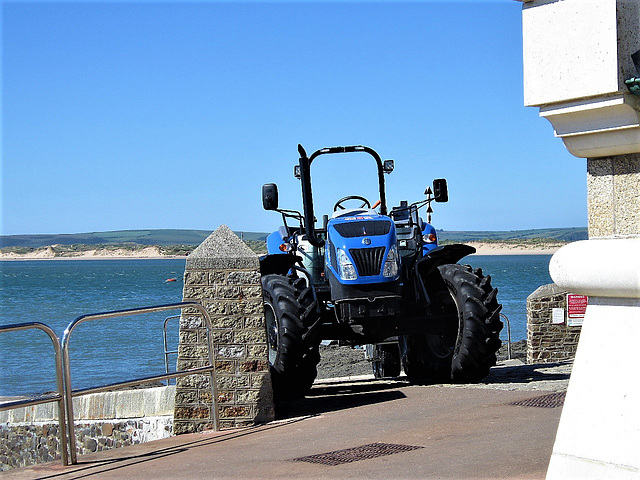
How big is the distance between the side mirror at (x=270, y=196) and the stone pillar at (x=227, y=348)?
7.25 ft

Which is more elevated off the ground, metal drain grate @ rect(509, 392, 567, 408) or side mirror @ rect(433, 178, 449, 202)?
side mirror @ rect(433, 178, 449, 202)

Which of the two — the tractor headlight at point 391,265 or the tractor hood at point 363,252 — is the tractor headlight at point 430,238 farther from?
the tractor headlight at point 391,265

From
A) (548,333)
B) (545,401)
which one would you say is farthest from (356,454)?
(548,333)

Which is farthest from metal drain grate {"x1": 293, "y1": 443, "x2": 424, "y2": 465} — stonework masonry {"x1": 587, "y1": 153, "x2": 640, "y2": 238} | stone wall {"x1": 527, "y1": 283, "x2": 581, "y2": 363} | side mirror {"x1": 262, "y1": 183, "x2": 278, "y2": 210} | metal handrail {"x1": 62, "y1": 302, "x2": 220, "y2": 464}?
stone wall {"x1": 527, "y1": 283, "x2": 581, "y2": 363}

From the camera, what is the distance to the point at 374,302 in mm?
10188

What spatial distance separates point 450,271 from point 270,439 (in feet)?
11.5

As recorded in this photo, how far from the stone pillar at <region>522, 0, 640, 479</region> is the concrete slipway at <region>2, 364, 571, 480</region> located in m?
1.42

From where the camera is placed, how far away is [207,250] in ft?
28.6

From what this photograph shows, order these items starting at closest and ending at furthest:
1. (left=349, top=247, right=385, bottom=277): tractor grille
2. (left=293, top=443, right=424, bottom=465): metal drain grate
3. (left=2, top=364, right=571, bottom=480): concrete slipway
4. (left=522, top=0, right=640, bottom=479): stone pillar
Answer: (left=522, top=0, right=640, bottom=479): stone pillar → (left=2, top=364, right=571, bottom=480): concrete slipway → (left=293, top=443, right=424, bottom=465): metal drain grate → (left=349, top=247, right=385, bottom=277): tractor grille

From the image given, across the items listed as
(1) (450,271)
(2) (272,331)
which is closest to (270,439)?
(2) (272,331)

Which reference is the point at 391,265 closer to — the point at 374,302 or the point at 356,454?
the point at 374,302

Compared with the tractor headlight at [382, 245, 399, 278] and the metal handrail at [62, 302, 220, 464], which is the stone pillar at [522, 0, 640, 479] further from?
the tractor headlight at [382, 245, 399, 278]

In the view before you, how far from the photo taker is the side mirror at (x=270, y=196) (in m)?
10.8

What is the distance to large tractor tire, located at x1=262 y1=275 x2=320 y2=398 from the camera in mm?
9875
